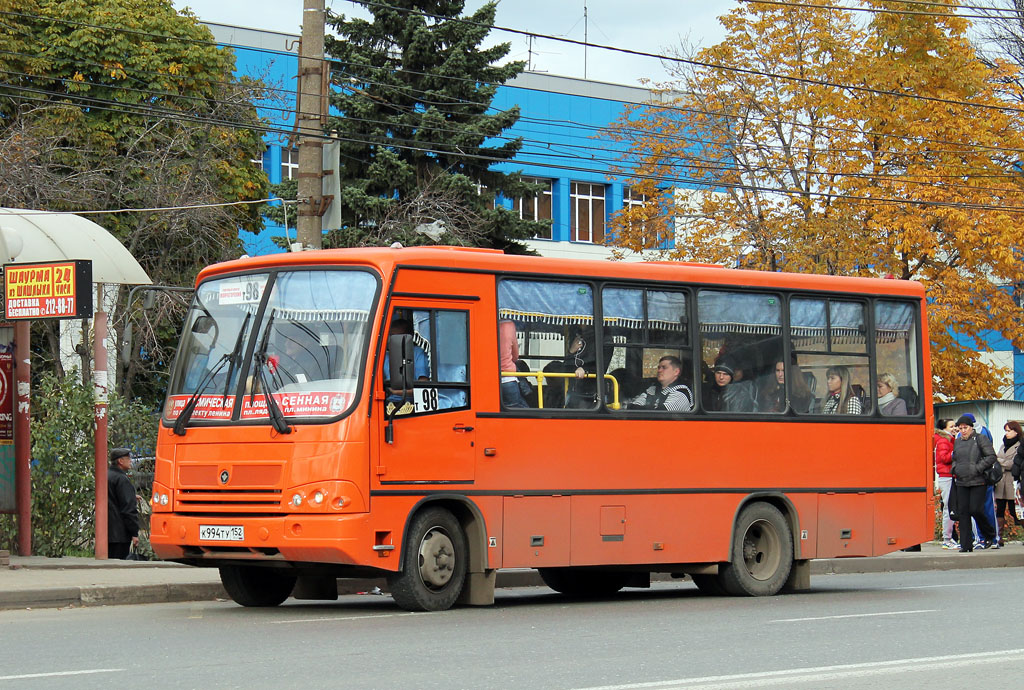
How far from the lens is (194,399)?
44.5 ft

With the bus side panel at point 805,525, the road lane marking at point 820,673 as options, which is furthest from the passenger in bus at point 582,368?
the road lane marking at point 820,673

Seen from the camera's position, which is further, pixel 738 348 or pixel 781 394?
pixel 781 394

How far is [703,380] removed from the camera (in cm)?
1566

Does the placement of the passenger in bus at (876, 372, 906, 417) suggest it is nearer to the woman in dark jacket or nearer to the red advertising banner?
the woman in dark jacket

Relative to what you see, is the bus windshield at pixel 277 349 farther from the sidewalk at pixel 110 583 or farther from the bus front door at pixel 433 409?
the sidewalk at pixel 110 583

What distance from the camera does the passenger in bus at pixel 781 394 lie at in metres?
16.2

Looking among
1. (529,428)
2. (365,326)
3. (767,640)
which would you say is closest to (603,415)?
(529,428)

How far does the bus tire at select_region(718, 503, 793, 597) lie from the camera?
52.1ft

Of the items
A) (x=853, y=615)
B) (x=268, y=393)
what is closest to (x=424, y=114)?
(x=268, y=393)

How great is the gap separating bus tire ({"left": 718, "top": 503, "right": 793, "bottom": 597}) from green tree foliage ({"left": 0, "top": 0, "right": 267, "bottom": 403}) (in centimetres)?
1751

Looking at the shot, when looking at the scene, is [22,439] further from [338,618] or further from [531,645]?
[531,645]

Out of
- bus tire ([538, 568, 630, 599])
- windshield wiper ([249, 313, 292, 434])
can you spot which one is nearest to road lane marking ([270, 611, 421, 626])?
windshield wiper ([249, 313, 292, 434])

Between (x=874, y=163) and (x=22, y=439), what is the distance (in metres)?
22.6

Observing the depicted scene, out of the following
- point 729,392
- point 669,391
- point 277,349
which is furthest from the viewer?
point 729,392
